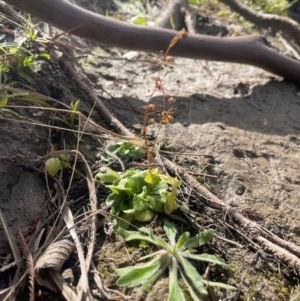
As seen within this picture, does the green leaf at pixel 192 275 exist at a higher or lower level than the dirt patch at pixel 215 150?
higher

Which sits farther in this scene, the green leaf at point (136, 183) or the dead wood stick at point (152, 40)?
the dead wood stick at point (152, 40)

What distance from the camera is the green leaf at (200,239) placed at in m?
1.35

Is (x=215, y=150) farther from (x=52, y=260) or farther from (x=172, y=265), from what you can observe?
(x=52, y=260)

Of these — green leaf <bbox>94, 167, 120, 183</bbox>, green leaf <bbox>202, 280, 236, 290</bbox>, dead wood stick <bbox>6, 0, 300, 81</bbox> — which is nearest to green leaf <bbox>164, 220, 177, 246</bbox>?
green leaf <bbox>202, 280, 236, 290</bbox>

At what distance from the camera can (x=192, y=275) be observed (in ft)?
4.03

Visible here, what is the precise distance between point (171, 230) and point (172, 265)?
0.13 m

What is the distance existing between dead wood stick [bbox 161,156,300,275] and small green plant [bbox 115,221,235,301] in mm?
165

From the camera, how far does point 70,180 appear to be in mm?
1555

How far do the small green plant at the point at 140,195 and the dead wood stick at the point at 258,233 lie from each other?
0.11 m

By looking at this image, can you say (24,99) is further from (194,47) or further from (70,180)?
(194,47)

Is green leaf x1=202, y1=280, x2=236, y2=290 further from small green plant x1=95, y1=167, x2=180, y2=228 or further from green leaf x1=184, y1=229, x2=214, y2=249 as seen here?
small green plant x1=95, y1=167, x2=180, y2=228

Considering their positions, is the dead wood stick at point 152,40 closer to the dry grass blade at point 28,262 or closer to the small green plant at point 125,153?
the small green plant at point 125,153

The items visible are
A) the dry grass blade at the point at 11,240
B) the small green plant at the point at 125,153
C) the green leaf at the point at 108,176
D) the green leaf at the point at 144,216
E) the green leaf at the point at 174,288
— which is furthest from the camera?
the small green plant at the point at 125,153

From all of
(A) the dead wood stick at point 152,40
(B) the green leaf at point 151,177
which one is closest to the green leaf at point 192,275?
(B) the green leaf at point 151,177
